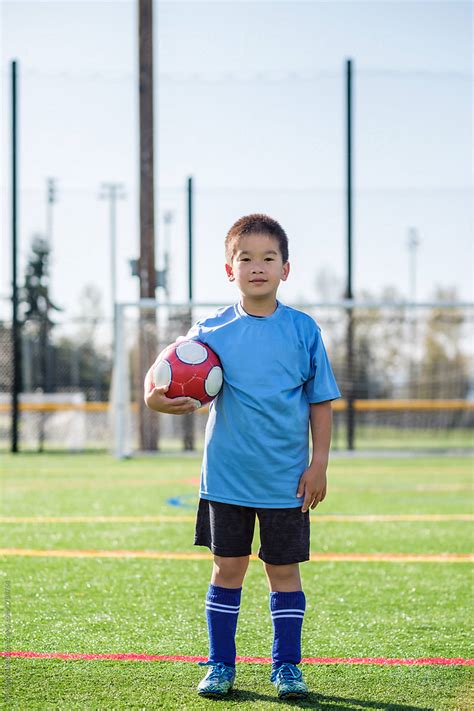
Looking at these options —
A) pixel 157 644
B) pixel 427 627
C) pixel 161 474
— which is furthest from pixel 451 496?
pixel 157 644

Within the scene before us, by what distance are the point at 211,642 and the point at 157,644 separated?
476mm

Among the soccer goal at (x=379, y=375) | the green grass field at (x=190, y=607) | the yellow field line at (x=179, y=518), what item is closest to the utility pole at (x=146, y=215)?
the soccer goal at (x=379, y=375)

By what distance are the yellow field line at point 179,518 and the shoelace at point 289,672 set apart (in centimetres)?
387

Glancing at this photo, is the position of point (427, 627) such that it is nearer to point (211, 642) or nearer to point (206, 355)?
point (211, 642)

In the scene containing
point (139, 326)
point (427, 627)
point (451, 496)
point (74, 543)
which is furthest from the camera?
point (139, 326)

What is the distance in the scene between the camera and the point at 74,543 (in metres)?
5.98

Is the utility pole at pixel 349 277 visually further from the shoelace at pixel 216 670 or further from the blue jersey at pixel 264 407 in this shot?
the shoelace at pixel 216 670

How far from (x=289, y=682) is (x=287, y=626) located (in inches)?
7.6

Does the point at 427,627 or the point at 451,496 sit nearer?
the point at 427,627

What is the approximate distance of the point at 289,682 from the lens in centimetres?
302

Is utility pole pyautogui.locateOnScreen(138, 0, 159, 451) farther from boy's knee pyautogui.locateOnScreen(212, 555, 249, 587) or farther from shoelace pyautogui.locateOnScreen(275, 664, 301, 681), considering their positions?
shoelace pyautogui.locateOnScreen(275, 664, 301, 681)

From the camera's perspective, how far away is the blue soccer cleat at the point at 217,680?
3.01 meters

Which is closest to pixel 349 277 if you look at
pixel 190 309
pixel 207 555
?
pixel 190 309

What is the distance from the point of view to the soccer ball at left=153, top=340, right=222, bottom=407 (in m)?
3.18
